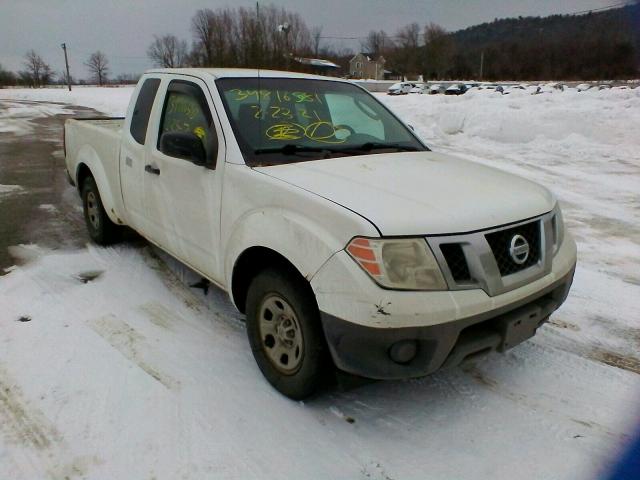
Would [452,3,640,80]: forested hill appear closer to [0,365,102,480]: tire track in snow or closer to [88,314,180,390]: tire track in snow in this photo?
[88,314,180,390]: tire track in snow

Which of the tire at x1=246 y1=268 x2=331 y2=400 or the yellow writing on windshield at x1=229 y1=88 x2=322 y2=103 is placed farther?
the yellow writing on windshield at x1=229 y1=88 x2=322 y2=103

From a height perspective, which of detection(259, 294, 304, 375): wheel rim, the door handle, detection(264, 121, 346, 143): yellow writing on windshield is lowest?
detection(259, 294, 304, 375): wheel rim

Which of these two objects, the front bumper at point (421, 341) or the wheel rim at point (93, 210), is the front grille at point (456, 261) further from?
the wheel rim at point (93, 210)

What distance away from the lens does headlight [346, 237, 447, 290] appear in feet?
7.31

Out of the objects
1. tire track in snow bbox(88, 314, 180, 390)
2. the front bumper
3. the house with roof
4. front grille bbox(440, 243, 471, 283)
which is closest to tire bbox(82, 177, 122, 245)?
tire track in snow bbox(88, 314, 180, 390)

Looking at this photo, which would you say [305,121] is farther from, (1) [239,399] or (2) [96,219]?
(2) [96,219]

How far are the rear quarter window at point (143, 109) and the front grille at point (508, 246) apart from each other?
2.91 m

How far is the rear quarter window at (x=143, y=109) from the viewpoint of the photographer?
4.06m

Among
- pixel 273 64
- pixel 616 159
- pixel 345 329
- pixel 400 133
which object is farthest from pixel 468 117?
pixel 345 329

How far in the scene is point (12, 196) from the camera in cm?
738

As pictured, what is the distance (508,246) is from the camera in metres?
2.46

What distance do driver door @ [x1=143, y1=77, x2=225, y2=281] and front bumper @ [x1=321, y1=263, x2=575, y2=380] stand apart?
48.8 inches

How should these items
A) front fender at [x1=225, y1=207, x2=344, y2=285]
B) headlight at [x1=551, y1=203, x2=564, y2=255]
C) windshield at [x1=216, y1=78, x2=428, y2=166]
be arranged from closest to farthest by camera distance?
front fender at [x1=225, y1=207, x2=344, y2=285]
headlight at [x1=551, y1=203, x2=564, y2=255]
windshield at [x1=216, y1=78, x2=428, y2=166]

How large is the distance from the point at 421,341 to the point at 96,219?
4.18m
